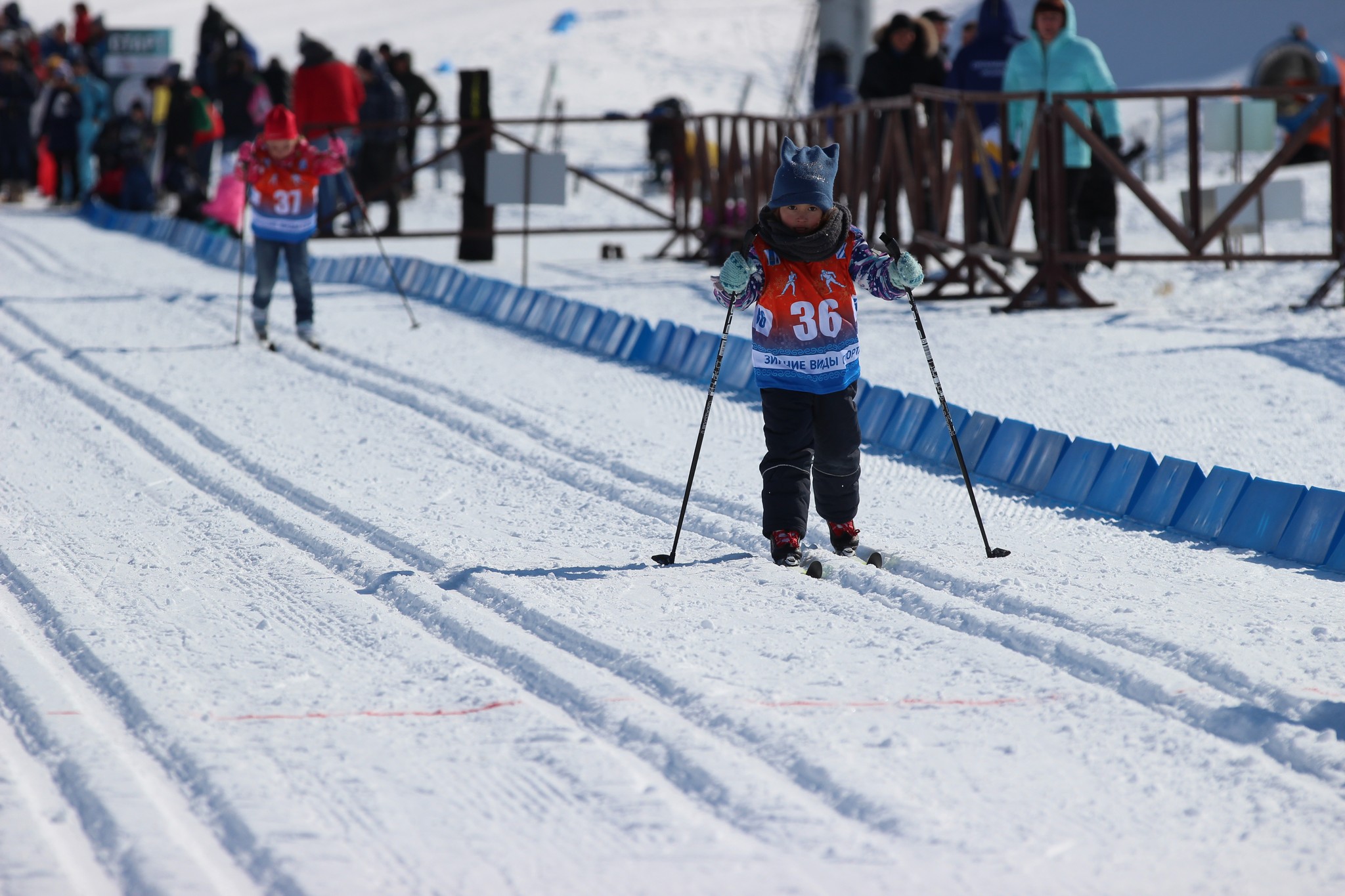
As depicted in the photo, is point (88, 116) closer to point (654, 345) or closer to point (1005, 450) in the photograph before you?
point (654, 345)

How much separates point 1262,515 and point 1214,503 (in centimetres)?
20

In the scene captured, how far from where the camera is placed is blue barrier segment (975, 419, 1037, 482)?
641 cm

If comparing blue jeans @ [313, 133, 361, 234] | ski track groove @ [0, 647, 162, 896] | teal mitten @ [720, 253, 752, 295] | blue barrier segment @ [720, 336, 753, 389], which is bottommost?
ski track groove @ [0, 647, 162, 896]

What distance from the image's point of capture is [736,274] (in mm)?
4902

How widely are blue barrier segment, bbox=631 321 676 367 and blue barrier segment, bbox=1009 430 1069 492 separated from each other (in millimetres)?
3070

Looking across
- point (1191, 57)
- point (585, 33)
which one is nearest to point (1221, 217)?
point (1191, 57)

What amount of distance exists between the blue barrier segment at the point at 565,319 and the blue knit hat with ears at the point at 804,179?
202 inches

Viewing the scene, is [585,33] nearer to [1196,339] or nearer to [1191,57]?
[1191,57]

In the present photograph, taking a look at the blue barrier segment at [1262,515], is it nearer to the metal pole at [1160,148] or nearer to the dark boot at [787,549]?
the dark boot at [787,549]

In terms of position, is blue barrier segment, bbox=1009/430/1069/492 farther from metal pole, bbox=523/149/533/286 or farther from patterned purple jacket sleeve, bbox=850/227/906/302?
metal pole, bbox=523/149/533/286

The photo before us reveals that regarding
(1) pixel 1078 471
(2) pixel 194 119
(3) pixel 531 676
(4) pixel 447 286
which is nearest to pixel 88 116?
(2) pixel 194 119

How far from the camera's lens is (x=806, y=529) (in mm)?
5383

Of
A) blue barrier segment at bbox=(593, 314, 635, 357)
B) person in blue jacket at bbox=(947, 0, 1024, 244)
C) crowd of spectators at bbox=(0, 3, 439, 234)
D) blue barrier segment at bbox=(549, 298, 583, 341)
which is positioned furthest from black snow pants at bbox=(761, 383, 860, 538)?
crowd of spectators at bbox=(0, 3, 439, 234)

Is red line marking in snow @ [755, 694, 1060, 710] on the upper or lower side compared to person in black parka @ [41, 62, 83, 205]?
lower
